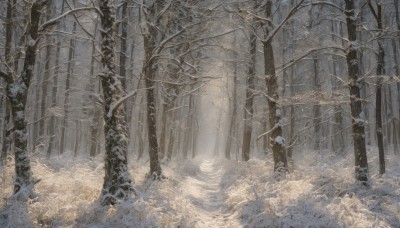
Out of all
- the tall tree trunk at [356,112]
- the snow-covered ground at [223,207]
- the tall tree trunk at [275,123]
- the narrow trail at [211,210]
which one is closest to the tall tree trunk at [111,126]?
the snow-covered ground at [223,207]

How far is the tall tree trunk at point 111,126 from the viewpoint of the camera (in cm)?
816

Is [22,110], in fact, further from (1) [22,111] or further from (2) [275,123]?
(2) [275,123]

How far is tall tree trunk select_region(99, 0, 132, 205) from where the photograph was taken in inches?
321

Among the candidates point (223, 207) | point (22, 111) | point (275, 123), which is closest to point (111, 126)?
point (22, 111)

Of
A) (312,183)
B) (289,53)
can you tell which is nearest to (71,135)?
(289,53)

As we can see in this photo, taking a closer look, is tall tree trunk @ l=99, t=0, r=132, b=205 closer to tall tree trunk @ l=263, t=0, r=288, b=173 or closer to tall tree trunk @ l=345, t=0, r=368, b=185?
tall tree trunk @ l=263, t=0, r=288, b=173

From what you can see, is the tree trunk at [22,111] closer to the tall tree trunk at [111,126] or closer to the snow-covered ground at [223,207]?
the snow-covered ground at [223,207]

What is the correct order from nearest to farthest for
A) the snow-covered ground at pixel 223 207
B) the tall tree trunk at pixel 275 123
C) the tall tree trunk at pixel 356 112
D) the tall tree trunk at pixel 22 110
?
the snow-covered ground at pixel 223 207 < the tall tree trunk at pixel 22 110 < the tall tree trunk at pixel 356 112 < the tall tree trunk at pixel 275 123

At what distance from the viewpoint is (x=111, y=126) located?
8.27 meters

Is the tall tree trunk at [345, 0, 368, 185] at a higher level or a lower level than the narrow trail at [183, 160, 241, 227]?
higher

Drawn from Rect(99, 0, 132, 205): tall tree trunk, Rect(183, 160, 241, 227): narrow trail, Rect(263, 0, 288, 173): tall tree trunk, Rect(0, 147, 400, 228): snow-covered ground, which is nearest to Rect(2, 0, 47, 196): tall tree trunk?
Rect(0, 147, 400, 228): snow-covered ground

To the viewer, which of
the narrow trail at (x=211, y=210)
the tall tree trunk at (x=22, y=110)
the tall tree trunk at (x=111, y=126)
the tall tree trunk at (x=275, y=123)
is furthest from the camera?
the tall tree trunk at (x=275, y=123)

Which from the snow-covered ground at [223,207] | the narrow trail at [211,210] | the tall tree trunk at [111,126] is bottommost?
the narrow trail at [211,210]

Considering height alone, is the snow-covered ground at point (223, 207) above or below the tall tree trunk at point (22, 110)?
below
